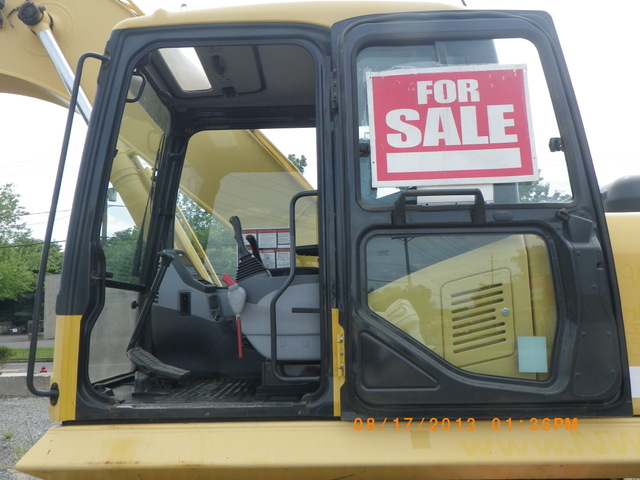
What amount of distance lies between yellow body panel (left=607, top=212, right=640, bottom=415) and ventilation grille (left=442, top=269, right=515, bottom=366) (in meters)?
0.40

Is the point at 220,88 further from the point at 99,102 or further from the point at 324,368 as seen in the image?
the point at 324,368

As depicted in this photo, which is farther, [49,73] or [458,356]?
[49,73]

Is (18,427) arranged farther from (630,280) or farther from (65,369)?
(630,280)

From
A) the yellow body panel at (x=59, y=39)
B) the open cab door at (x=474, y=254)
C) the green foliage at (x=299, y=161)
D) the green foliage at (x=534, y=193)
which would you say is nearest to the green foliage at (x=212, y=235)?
the green foliage at (x=299, y=161)

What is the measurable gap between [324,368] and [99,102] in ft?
4.32

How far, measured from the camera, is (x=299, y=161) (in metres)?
3.29

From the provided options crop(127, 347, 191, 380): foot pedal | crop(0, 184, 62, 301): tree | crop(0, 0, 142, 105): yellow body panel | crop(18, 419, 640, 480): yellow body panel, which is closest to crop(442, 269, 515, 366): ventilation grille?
crop(18, 419, 640, 480): yellow body panel

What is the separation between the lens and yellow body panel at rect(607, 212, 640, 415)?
6.37 feet

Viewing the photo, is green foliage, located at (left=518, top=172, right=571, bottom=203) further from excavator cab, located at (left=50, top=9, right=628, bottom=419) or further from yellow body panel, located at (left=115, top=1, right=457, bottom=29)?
yellow body panel, located at (left=115, top=1, right=457, bottom=29)

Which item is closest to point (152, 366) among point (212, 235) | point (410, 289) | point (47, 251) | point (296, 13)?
point (47, 251)

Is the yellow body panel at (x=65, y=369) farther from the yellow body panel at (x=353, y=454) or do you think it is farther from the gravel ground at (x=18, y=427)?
the gravel ground at (x=18, y=427)

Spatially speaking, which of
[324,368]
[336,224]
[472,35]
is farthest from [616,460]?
[472,35]

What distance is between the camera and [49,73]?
3611 mm

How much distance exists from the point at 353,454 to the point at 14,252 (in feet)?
109
